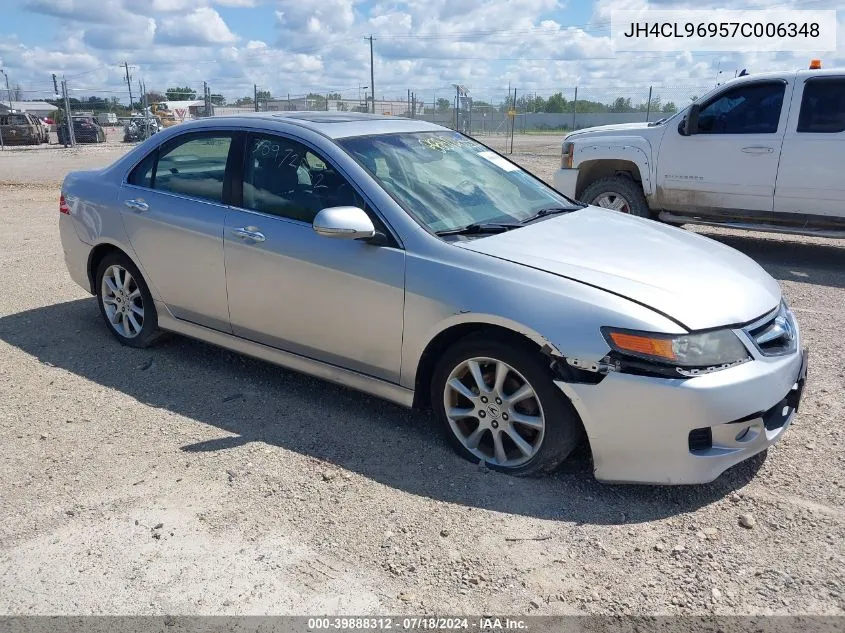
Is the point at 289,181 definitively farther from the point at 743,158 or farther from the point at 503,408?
the point at 743,158

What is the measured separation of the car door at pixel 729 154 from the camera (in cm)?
775

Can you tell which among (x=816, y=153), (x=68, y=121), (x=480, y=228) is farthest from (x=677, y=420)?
(x=68, y=121)

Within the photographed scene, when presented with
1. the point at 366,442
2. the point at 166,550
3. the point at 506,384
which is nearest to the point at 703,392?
the point at 506,384

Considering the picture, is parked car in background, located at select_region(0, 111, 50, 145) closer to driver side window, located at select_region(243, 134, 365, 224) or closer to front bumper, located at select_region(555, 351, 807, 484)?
driver side window, located at select_region(243, 134, 365, 224)

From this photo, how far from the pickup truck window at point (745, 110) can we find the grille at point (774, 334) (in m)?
5.04

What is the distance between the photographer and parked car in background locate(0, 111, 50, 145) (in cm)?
3114

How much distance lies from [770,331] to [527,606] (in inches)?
69.6

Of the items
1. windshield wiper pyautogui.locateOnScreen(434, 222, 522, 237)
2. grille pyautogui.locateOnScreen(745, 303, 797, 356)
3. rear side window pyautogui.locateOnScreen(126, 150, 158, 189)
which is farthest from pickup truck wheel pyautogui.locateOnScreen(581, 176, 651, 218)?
rear side window pyautogui.locateOnScreen(126, 150, 158, 189)

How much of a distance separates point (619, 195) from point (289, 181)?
18.8ft

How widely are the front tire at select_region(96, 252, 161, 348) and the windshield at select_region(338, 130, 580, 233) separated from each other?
199 centimetres

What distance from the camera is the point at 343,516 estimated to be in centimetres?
317

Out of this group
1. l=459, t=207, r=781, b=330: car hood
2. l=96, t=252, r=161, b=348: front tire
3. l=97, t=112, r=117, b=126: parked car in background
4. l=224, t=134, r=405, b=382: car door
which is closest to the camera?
l=459, t=207, r=781, b=330: car hood

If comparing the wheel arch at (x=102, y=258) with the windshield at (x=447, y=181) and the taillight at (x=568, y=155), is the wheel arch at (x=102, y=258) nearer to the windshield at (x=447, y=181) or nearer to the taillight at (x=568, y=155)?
the windshield at (x=447, y=181)

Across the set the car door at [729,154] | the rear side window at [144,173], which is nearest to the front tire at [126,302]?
the rear side window at [144,173]
